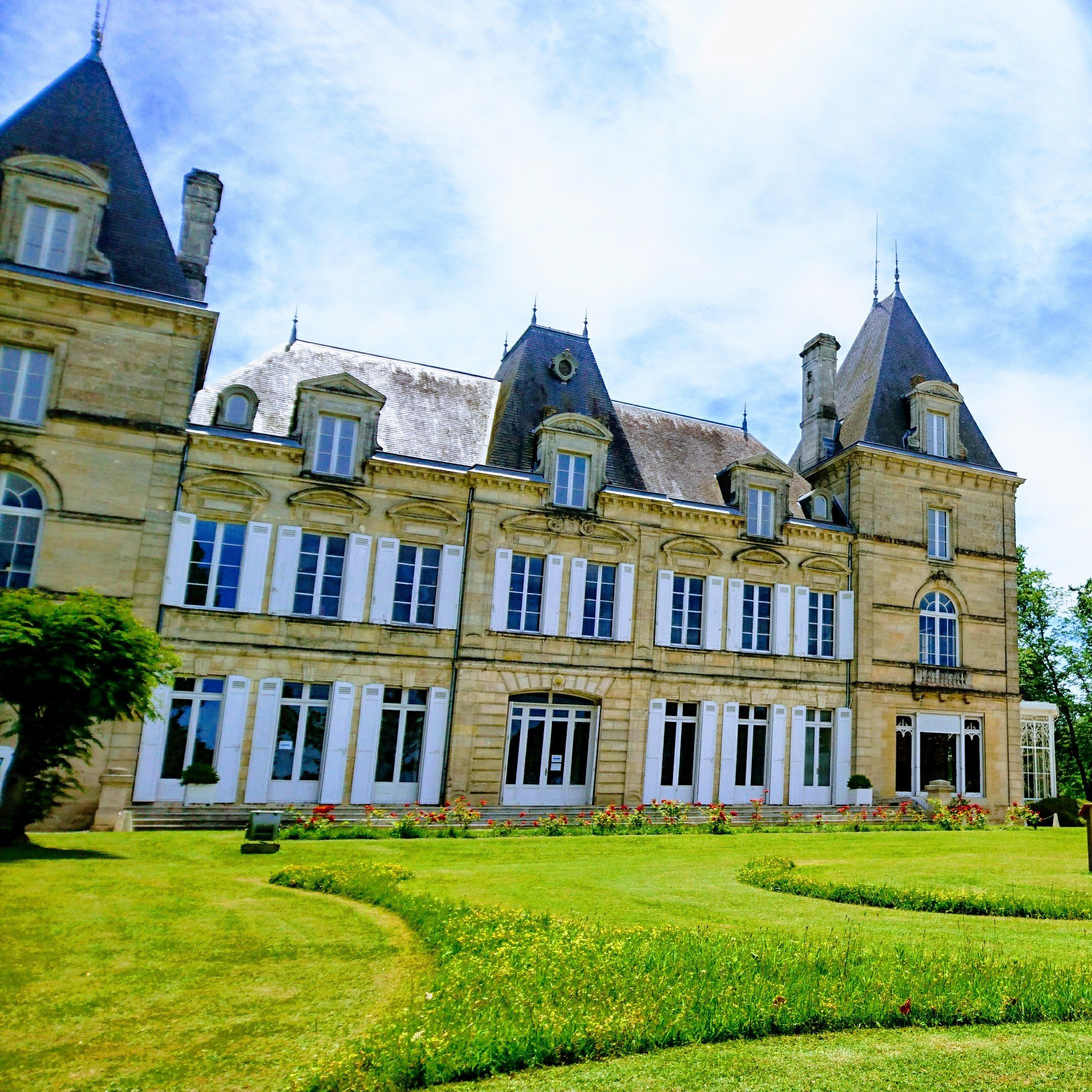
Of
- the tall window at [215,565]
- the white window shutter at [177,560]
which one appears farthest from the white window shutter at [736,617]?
the white window shutter at [177,560]

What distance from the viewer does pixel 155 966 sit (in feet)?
22.1

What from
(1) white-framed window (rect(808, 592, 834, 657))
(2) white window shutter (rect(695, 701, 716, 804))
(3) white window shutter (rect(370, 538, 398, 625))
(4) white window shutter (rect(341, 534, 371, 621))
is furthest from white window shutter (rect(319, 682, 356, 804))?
(1) white-framed window (rect(808, 592, 834, 657))

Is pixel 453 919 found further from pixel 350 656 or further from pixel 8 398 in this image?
pixel 8 398

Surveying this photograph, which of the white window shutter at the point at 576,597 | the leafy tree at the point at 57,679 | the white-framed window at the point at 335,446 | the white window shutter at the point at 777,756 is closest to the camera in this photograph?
the leafy tree at the point at 57,679

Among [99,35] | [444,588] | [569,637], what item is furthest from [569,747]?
[99,35]

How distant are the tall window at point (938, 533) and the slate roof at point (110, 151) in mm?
21012

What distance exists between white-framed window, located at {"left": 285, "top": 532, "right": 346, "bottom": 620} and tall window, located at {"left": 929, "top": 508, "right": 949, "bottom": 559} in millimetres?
17090

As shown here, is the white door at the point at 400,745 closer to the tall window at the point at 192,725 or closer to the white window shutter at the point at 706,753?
the tall window at the point at 192,725

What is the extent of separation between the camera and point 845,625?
25.0m

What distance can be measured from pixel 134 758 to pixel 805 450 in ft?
69.4

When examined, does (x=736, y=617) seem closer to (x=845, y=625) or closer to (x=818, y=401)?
(x=845, y=625)

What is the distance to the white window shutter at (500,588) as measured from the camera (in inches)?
834

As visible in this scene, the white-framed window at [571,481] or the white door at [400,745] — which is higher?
the white-framed window at [571,481]

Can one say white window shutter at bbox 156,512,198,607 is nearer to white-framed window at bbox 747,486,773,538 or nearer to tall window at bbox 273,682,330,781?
tall window at bbox 273,682,330,781
